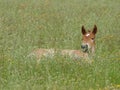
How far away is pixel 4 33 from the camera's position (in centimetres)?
1493

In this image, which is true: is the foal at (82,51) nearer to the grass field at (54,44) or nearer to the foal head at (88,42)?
the foal head at (88,42)

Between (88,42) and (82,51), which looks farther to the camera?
(88,42)

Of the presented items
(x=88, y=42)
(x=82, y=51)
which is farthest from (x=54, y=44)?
(x=82, y=51)

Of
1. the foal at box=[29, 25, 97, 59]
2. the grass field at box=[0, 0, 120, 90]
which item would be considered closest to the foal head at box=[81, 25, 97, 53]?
the foal at box=[29, 25, 97, 59]

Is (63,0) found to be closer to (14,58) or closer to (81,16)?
(81,16)

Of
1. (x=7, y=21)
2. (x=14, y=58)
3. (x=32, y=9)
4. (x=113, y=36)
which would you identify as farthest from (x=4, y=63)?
(x=32, y=9)

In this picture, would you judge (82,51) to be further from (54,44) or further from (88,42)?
(54,44)

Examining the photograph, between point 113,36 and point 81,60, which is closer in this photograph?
point 81,60

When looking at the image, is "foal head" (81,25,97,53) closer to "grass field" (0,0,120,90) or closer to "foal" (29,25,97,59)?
"foal" (29,25,97,59)

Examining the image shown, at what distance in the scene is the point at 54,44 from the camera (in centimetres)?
1363

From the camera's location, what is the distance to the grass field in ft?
29.1

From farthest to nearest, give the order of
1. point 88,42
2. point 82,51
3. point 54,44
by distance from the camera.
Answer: point 54,44 → point 88,42 → point 82,51

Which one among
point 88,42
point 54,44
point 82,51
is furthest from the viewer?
point 54,44

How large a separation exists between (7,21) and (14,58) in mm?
8070
